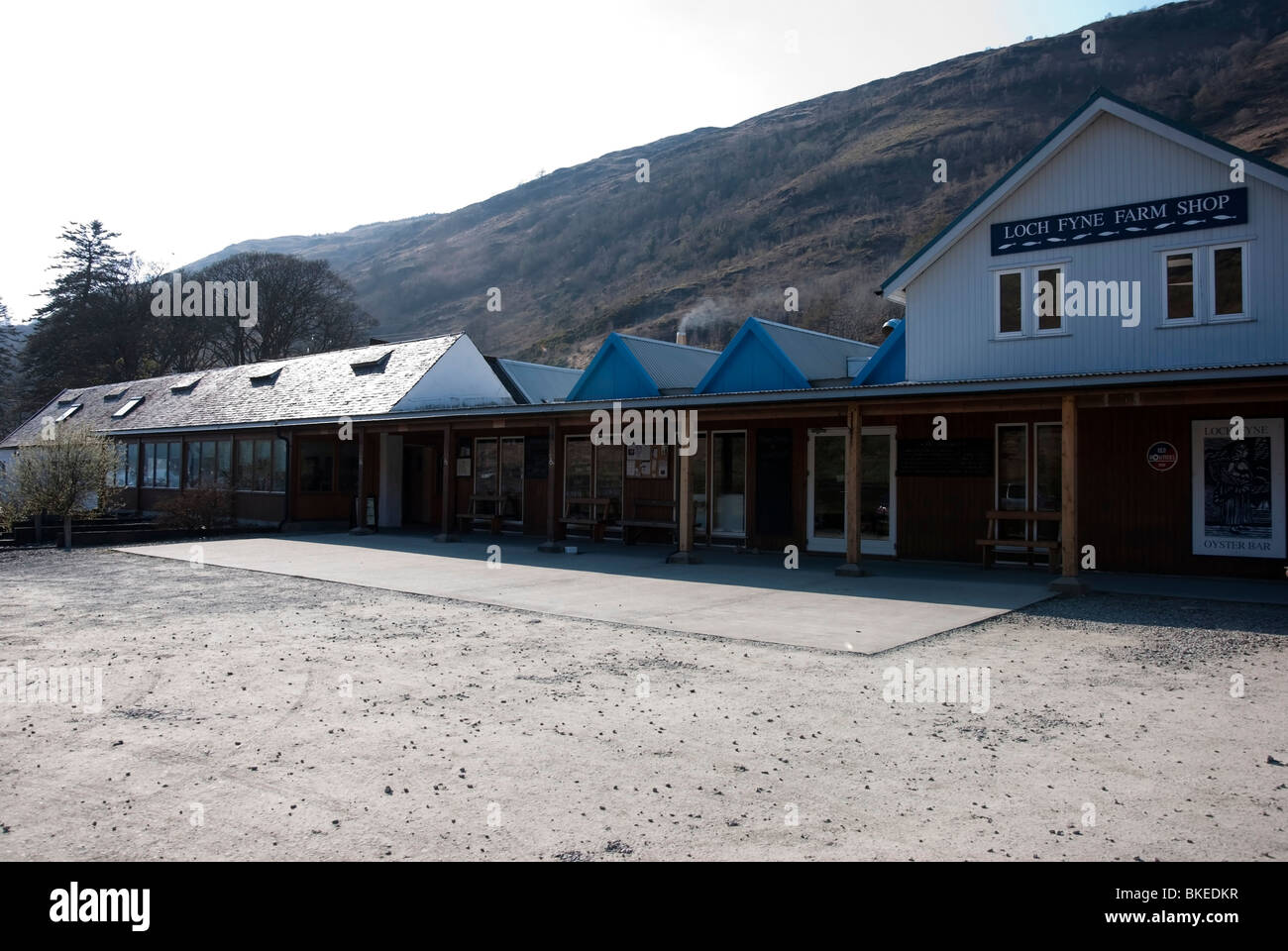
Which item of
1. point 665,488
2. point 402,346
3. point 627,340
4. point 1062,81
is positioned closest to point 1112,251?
point 665,488

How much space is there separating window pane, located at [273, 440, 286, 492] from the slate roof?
70 cm

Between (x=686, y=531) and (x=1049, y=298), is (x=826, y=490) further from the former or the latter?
(x=1049, y=298)

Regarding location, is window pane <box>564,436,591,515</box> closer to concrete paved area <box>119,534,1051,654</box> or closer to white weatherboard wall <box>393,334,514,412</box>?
concrete paved area <box>119,534,1051,654</box>

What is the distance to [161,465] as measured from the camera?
92.3ft

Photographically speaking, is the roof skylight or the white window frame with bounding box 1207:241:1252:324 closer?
the white window frame with bounding box 1207:241:1252:324

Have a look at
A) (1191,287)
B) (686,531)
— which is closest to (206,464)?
(686,531)

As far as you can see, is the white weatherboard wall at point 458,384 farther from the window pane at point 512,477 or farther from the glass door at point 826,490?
the glass door at point 826,490

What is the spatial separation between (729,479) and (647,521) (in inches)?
75.1

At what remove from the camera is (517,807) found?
425 cm

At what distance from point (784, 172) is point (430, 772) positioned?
4461 inches

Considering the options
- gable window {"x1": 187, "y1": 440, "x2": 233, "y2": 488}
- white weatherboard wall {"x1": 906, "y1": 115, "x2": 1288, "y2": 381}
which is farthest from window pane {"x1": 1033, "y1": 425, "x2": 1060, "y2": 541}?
gable window {"x1": 187, "y1": 440, "x2": 233, "y2": 488}

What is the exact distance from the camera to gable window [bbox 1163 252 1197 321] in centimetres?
1353

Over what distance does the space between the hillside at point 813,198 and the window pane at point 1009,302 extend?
37470 millimetres
